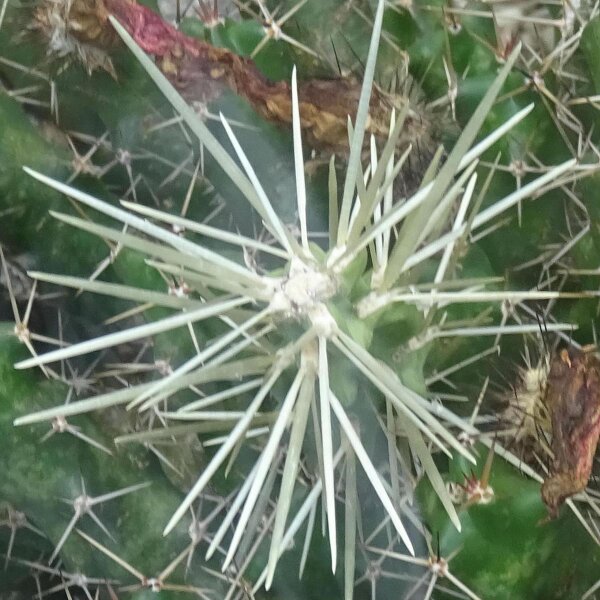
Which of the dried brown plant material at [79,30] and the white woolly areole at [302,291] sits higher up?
the dried brown plant material at [79,30]

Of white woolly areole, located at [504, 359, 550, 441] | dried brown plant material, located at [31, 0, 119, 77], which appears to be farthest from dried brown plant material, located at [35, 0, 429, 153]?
white woolly areole, located at [504, 359, 550, 441]

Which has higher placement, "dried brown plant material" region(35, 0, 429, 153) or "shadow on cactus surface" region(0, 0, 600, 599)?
"dried brown plant material" region(35, 0, 429, 153)

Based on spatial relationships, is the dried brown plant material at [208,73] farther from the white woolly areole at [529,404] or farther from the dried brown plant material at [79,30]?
the white woolly areole at [529,404]

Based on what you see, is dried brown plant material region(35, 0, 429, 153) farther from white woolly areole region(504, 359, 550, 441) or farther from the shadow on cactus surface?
white woolly areole region(504, 359, 550, 441)

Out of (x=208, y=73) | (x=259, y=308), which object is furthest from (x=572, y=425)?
(x=208, y=73)

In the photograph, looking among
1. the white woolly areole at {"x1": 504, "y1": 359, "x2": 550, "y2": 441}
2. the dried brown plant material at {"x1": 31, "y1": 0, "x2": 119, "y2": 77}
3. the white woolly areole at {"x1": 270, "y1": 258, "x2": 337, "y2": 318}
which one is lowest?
the white woolly areole at {"x1": 504, "y1": 359, "x2": 550, "y2": 441}

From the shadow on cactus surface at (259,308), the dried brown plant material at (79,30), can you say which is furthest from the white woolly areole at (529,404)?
the dried brown plant material at (79,30)

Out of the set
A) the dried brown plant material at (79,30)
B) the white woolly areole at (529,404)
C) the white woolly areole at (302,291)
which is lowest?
the white woolly areole at (529,404)
